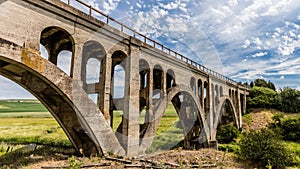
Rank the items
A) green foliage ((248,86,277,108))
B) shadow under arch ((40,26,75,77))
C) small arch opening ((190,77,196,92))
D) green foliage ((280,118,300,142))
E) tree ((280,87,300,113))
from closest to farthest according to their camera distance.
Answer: shadow under arch ((40,26,75,77))
small arch opening ((190,77,196,92))
green foliage ((280,118,300,142))
tree ((280,87,300,113))
green foliage ((248,86,277,108))

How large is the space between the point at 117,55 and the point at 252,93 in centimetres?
5349

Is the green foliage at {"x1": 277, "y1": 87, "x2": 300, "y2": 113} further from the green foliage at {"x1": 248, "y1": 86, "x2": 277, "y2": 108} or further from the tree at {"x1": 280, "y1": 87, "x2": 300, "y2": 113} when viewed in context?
the green foliage at {"x1": 248, "y1": 86, "x2": 277, "y2": 108}

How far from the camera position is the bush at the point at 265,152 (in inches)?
835

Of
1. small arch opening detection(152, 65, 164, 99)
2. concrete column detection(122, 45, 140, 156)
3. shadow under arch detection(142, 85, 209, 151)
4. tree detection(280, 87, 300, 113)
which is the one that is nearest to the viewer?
concrete column detection(122, 45, 140, 156)

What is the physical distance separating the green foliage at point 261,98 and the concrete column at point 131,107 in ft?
161

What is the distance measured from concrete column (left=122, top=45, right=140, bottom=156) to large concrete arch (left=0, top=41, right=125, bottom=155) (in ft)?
3.99

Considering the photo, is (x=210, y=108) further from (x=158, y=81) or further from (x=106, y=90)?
(x=106, y=90)

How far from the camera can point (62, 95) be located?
12.2 metres

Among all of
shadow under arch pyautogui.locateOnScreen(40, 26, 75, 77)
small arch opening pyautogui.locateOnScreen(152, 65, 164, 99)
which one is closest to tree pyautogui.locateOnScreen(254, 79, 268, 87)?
small arch opening pyautogui.locateOnScreen(152, 65, 164, 99)

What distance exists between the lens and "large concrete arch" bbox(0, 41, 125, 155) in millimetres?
10375

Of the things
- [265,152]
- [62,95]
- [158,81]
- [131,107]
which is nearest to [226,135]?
[265,152]

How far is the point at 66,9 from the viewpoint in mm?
12469

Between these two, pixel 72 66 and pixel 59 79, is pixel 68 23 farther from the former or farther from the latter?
pixel 59 79

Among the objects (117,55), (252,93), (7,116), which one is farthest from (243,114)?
(7,116)
